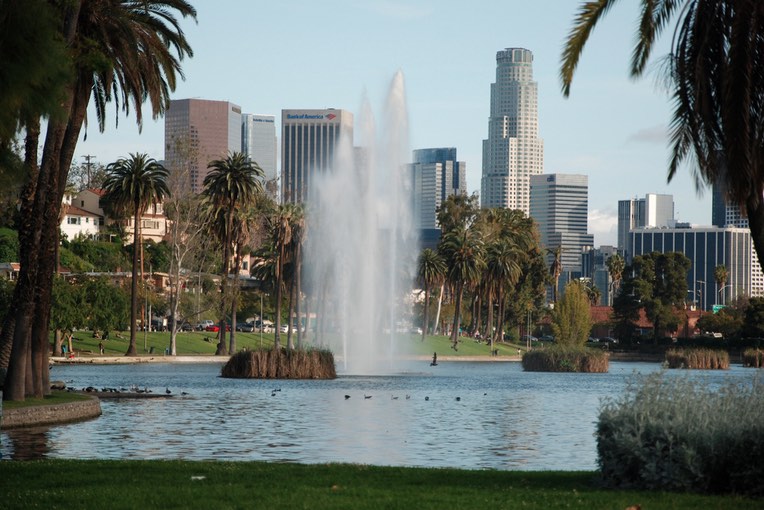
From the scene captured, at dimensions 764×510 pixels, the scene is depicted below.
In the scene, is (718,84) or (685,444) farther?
(718,84)

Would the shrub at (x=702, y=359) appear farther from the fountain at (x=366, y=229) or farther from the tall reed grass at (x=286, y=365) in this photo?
the tall reed grass at (x=286, y=365)

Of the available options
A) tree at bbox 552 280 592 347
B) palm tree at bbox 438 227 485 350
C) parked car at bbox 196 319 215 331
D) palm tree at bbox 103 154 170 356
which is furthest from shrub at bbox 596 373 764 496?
parked car at bbox 196 319 215 331

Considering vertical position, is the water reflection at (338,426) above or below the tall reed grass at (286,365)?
below

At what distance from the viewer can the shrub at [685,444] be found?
54.2 feet

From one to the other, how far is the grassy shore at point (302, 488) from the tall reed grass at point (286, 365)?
46.5 meters

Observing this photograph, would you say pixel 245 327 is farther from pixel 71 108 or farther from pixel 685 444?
pixel 685 444

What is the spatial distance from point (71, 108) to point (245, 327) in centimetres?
11470

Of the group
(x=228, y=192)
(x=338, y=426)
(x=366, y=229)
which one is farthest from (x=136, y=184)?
(x=338, y=426)

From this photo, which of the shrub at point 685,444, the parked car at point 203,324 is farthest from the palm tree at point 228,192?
the shrub at point 685,444

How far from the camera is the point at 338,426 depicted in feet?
123

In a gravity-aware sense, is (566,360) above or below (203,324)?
below

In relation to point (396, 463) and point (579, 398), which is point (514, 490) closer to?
point (396, 463)

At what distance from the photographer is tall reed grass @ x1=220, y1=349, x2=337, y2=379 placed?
67.8m

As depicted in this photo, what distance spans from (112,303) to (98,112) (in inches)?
2187
